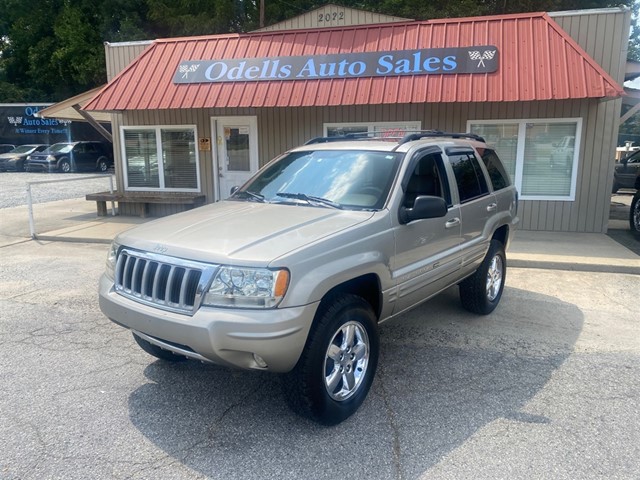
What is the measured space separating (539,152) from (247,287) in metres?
9.24

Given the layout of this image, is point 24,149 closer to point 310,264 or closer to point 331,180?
point 331,180

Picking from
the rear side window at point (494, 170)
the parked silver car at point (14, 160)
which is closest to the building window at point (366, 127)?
the rear side window at point (494, 170)

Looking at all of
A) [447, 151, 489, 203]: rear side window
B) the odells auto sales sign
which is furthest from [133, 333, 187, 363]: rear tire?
the odells auto sales sign

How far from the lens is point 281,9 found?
27312 millimetres

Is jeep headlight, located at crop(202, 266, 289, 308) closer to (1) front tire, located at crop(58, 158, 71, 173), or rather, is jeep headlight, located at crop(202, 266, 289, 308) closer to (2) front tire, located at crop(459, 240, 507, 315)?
(2) front tire, located at crop(459, 240, 507, 315)

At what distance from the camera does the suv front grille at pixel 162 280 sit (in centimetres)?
312

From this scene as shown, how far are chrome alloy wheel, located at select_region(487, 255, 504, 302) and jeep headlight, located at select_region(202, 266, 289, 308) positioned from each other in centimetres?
329

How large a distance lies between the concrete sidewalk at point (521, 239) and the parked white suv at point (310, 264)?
367 cm

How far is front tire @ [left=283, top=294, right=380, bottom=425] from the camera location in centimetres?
323

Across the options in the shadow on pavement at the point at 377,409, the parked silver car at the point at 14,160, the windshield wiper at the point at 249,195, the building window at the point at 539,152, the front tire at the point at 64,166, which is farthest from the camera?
the parked silver car at the point at 14,160

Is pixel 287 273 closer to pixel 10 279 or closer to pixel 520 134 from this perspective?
pixel 10 279

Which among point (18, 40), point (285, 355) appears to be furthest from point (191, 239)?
point (18, 40)

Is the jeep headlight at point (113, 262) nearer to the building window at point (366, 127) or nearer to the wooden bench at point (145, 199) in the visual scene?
the building window at point (366, 127)

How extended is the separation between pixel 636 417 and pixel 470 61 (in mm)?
7532
